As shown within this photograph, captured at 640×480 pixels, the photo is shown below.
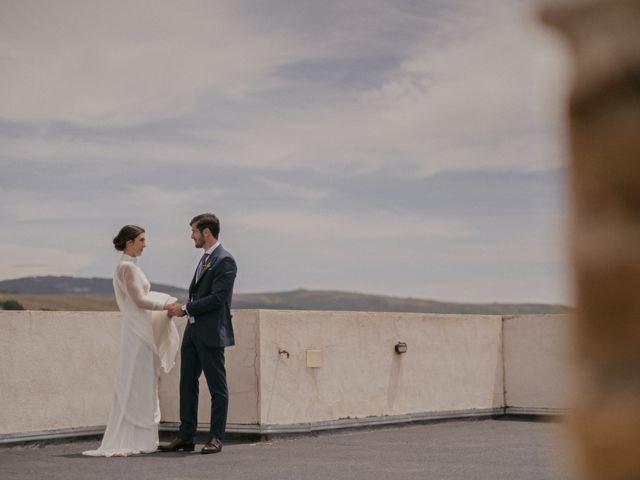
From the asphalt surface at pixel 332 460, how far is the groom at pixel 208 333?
0.75 ft

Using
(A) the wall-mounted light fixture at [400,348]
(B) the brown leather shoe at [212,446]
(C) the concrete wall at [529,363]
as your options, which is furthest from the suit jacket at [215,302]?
(C) the concrete wall at [529,363]

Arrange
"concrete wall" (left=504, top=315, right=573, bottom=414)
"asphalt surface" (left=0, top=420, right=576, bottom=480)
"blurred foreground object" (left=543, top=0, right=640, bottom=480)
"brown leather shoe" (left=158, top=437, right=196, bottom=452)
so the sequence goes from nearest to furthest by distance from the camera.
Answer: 1. "blurred foreground object" (left=543, top=0, right=640, bottom=480)
2. "asphalt surface" (left=0, top=420, right=576, bottom=480)
3. "brown leather shoe" (left=158, top=437, right=196, bottom=452)
4. "concrete wall" (left=504, top=315, right=573, bottom=414)

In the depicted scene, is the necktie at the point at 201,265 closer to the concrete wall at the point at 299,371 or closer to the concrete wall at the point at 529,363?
the concrete wall at the point at 299,371

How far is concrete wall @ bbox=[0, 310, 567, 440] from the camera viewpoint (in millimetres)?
9508

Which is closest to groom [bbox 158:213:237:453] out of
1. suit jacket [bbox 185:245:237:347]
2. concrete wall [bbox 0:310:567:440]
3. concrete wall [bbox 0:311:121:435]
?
suit jacket [bbox 185:245:237:347]

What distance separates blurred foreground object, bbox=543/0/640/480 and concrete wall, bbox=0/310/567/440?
912 centimetres

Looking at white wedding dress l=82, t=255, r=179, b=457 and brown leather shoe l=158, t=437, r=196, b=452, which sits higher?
white wedding dress l=82, t=255, r=179, b=457

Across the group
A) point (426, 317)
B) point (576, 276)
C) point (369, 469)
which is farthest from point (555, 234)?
point (426, 317)

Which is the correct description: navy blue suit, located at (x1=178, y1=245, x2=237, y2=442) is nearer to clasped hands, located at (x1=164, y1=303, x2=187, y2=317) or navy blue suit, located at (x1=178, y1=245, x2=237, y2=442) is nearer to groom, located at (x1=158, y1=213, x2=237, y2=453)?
groom, located at (x1=158, y1=213, x2=237, y2=453)

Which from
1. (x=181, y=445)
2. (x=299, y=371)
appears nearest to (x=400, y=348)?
(x=299, y=371)

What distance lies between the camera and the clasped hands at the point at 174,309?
8.96 m

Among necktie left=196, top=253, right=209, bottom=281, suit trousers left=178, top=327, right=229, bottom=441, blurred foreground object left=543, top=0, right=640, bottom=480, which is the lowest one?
suit trousers left=178, top=327, right=229, bottom=441

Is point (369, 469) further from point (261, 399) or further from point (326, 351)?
point (326, 351)

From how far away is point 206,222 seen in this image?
29.1 ft
